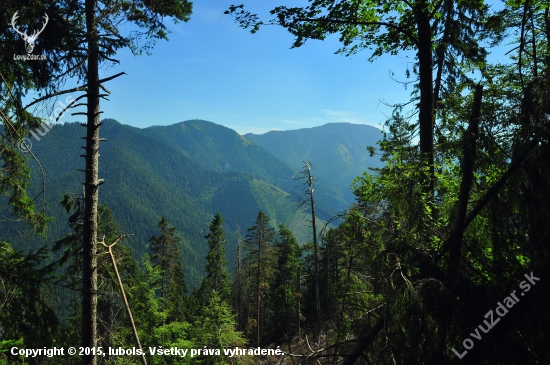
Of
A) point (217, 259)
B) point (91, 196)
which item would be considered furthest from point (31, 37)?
point (217, 259)

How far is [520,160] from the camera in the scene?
2.75 meters

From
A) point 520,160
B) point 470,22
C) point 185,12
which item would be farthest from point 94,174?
point 470,22

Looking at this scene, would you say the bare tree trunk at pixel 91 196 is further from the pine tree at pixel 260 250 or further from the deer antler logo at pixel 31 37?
the pine tree at pixel 260 250

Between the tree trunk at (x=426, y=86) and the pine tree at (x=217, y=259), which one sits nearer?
the tree trunk at (x=426, y=86)

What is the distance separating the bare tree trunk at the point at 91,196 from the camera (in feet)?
18.6

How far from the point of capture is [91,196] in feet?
19.3

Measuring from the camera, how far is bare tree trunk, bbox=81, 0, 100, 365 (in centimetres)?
566

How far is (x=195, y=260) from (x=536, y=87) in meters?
196

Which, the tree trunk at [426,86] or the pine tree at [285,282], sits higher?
the tree trunk at [426,86]

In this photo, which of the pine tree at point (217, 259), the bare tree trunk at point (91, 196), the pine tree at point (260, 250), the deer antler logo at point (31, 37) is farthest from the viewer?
the pine tree at point (217, 259)

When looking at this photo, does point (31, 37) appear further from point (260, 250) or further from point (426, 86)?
point (260, 250)

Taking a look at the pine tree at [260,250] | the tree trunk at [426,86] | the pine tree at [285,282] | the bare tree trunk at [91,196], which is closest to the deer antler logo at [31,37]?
the bare tree trunk at [91,196]

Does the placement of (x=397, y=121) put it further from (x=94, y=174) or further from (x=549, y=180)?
(x=94, y=174)

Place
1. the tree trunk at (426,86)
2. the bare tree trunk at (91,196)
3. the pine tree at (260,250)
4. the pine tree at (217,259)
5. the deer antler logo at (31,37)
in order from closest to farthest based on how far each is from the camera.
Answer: the deer antler logo at (31,37), the tree trunk at (426,86), the bare tree trunk at (91,196), the pine tree at (260,250), the pine tree at (217,259)
